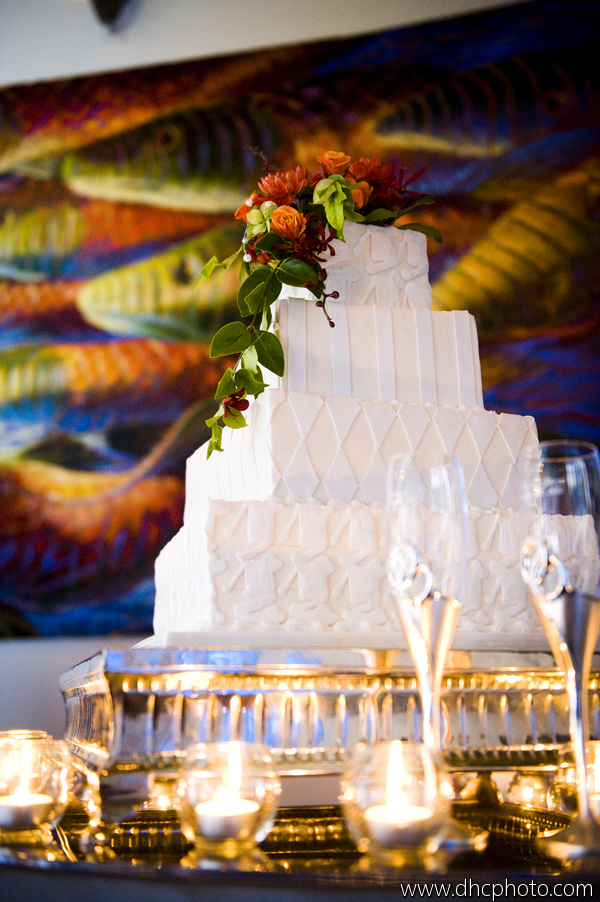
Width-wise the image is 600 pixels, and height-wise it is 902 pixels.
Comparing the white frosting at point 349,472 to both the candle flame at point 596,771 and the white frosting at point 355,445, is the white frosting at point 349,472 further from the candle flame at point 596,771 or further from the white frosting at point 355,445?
the candle flame at point 596,771

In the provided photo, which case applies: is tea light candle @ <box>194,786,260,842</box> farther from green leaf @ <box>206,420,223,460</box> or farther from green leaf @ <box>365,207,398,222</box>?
green leaf @ <box>365,207,398,222</box>

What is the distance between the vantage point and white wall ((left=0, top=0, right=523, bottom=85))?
427 cm

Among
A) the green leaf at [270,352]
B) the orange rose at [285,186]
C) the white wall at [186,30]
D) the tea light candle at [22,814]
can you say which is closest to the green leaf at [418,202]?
the orange rose at [285,186]

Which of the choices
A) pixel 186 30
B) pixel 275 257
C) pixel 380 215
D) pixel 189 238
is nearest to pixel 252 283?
pixel 275 257

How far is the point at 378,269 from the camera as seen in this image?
1.94 metres

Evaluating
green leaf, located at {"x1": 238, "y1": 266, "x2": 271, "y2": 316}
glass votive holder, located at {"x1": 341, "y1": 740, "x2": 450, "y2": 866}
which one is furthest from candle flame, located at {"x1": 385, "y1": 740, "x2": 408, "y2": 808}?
green leaf, located at {"x1": 238, "y1": 266, "x2": 271, "y2": 316}

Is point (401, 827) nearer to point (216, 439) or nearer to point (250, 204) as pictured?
point (216, 439)

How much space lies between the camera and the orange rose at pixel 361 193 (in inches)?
73.4

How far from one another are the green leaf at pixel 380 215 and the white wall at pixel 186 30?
286 cm

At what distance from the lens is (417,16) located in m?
4.25

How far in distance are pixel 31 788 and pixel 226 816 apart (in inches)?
14.4

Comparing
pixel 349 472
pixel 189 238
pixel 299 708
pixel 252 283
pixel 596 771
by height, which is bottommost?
pixel 596 771

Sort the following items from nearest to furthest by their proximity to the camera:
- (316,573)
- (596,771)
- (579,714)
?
(579,714) < (596,771) < (316,573)

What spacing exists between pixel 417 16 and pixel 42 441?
10.1 ft
